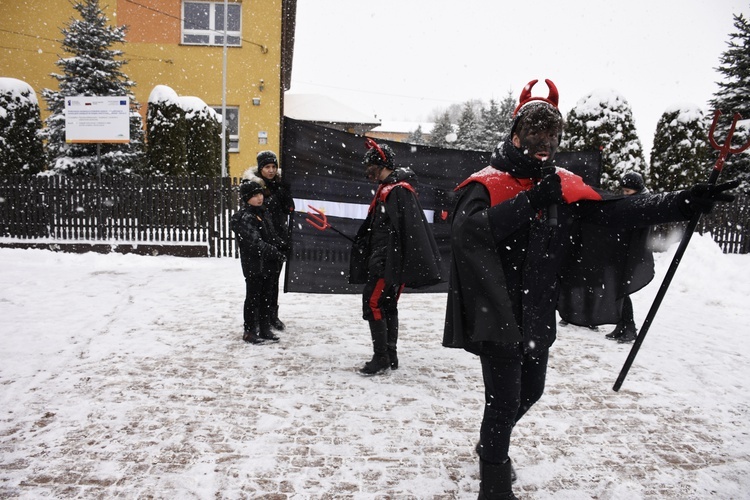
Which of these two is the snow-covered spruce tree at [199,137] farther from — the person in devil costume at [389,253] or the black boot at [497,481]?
the black boot at [497,481]

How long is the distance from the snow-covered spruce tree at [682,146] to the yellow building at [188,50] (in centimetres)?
1319

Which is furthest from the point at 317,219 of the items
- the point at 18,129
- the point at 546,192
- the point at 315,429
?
the point at 18,129

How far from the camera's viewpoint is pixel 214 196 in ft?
37.8

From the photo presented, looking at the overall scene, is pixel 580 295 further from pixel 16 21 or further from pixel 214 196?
pixel 16 21

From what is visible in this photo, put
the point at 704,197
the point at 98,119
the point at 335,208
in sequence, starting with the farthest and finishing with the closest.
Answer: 1. the point at 98,119
2. the point at 335,208
3. the point at 704,197

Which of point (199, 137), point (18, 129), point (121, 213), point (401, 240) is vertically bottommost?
point (121, 213)

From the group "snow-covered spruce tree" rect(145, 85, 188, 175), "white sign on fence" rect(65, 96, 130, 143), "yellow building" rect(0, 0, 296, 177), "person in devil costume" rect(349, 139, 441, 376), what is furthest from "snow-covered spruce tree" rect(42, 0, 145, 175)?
"person in devil costume" rect(349, 139, 441, 376)

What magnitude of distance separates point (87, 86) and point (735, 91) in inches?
890

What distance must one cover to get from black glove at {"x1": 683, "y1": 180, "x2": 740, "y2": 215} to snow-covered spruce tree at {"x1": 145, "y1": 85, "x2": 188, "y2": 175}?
Result: 1422 cm

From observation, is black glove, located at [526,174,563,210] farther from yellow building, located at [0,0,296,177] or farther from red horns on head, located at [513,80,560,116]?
yellow building, located at [0,0,296,177]

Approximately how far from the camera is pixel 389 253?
4.45 meters

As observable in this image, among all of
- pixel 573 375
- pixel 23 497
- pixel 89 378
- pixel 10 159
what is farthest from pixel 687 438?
pixel 10 159

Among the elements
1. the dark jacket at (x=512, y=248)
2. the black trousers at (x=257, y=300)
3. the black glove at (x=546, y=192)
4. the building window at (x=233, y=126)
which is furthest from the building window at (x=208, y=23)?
the black glove at (x=546, y=192)

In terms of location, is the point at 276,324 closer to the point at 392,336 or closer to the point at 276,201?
the point at 276,201
